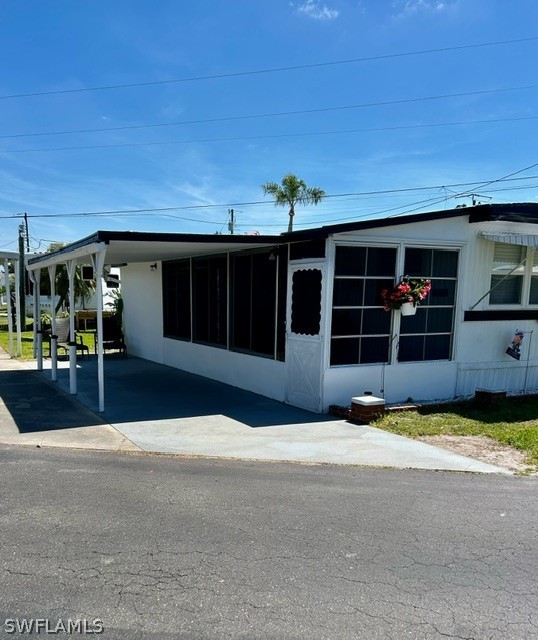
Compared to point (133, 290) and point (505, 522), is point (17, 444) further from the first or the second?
point (133, 290)

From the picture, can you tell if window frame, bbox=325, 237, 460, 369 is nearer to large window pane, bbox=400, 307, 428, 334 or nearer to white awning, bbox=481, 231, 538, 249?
large window pane, bbox=400, 307, 428, 334

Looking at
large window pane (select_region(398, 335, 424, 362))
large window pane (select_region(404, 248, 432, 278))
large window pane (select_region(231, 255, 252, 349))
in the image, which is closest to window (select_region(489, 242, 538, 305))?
large window pane (select_region(404, 248, 432, 278))

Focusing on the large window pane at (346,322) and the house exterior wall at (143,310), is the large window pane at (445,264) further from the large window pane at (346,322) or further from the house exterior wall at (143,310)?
the house exterior wall at (143,310)

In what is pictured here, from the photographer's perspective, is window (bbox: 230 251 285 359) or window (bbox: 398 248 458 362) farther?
window (bbox: 230 251 285 359)

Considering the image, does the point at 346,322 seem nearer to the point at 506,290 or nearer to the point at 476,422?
the point at 476,422

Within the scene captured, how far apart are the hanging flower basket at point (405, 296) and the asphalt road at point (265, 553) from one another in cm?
341

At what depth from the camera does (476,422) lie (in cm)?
745

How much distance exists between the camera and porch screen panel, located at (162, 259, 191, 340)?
11.9 metres

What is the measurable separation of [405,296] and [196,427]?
384 cm

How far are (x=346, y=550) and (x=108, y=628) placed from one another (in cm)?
163

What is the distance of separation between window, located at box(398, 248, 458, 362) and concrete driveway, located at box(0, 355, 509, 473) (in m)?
2.12

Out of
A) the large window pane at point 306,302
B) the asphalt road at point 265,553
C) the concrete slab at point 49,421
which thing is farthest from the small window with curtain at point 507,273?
the concrete slab at point 49,421

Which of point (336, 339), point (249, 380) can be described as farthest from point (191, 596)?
point (249, 380)

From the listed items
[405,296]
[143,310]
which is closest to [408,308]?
[405,296]
